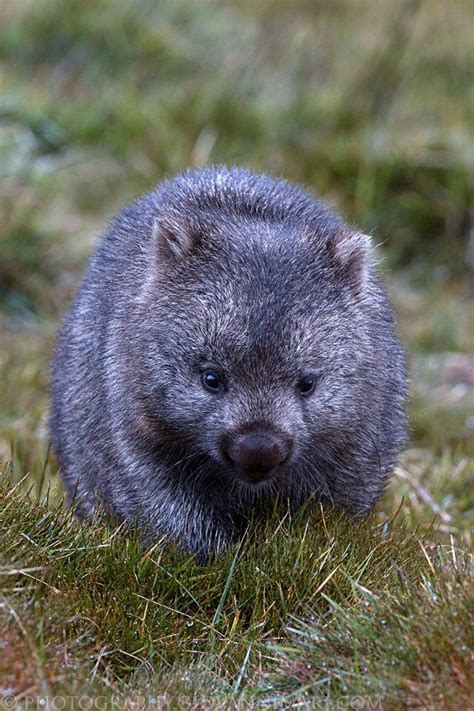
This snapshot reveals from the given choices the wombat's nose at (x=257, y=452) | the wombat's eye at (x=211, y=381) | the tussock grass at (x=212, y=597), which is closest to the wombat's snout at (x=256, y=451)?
the wombat's nose at (x=257, y=452)

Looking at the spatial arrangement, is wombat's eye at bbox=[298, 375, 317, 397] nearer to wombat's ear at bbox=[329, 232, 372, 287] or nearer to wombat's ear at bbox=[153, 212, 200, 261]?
wombat's ear at bbox=[329, 232, 372, 287]

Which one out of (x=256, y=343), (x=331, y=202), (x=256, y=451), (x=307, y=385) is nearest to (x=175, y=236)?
(x=256, y=343)

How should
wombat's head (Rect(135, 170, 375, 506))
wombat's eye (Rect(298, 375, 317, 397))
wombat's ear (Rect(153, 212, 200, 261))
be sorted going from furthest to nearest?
1. wombat's ear (Rect(153, 212, 200, 261))
2. wombat's eye (Rect(298, 375, 317, 397))
3. wombat's head (Rect(135, 170, 375, 506))

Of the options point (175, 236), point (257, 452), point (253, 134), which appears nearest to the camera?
point (257, 452)

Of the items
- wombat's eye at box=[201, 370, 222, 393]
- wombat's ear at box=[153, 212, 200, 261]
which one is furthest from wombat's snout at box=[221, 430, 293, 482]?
wombat's ear at box=[153, 212, 200, 261]

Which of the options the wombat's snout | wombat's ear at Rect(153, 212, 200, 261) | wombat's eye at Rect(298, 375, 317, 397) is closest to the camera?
the wombat's snout

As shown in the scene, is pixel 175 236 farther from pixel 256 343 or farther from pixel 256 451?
pixel 256 451

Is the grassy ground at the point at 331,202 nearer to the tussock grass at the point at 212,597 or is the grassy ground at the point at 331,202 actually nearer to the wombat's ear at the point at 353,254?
the tussock grass at the point at 212,597
